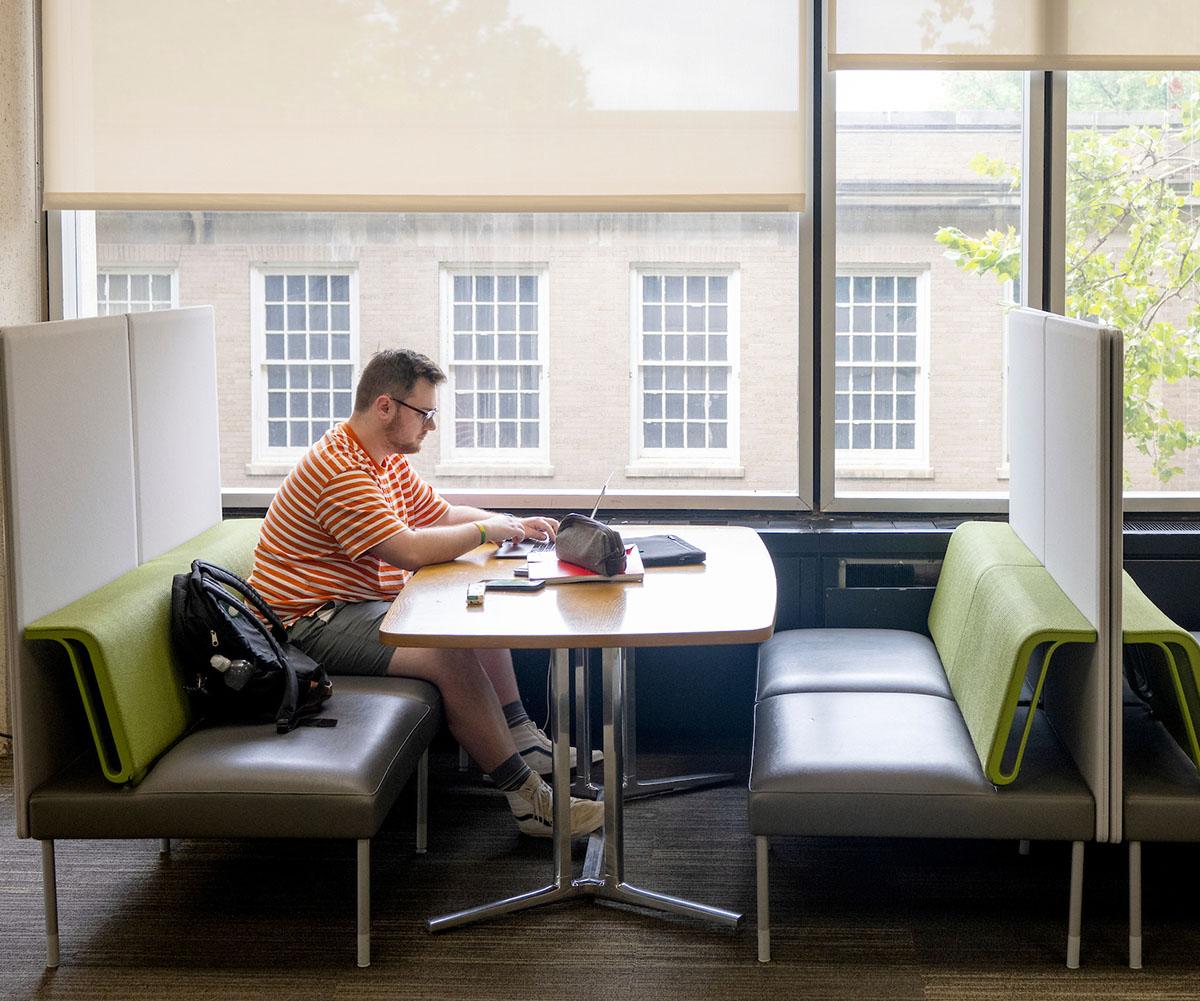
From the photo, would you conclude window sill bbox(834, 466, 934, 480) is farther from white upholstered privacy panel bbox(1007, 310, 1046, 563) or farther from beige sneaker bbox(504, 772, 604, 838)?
beige sneaker bbox(504, 772, 604, 838)

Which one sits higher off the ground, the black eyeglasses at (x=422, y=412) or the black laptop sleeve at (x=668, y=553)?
the black eyeglasses at (x=422, y=412)

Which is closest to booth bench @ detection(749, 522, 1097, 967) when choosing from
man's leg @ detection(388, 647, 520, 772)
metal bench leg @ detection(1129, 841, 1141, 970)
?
metal bench leg @ detection(1129, 841, 1141, 970)

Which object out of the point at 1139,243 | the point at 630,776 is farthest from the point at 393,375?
the point at 1139,243

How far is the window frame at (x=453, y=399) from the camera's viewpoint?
Answer: 4484mm

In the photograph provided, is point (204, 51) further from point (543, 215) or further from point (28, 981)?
point (28, 981)

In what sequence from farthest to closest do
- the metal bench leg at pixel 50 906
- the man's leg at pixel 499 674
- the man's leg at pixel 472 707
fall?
the man's leg at pixel 499 674 < the man's leg at pixel 472 707 < the metal bench leg at pixel 50 906

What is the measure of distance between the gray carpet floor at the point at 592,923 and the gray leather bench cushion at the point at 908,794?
303 millimetres

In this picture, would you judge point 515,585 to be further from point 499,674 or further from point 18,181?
point 18,181

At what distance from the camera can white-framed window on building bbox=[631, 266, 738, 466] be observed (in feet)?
14.6

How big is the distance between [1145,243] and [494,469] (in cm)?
216

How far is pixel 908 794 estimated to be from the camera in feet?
9.73

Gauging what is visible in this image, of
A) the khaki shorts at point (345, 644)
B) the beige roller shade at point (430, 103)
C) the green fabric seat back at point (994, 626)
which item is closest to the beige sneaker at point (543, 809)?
the khaki shorts at point (345, 644)

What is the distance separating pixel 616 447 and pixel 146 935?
6.81ft

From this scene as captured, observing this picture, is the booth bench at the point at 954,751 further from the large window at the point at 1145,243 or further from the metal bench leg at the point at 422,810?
the large window at the point at 1145,243
